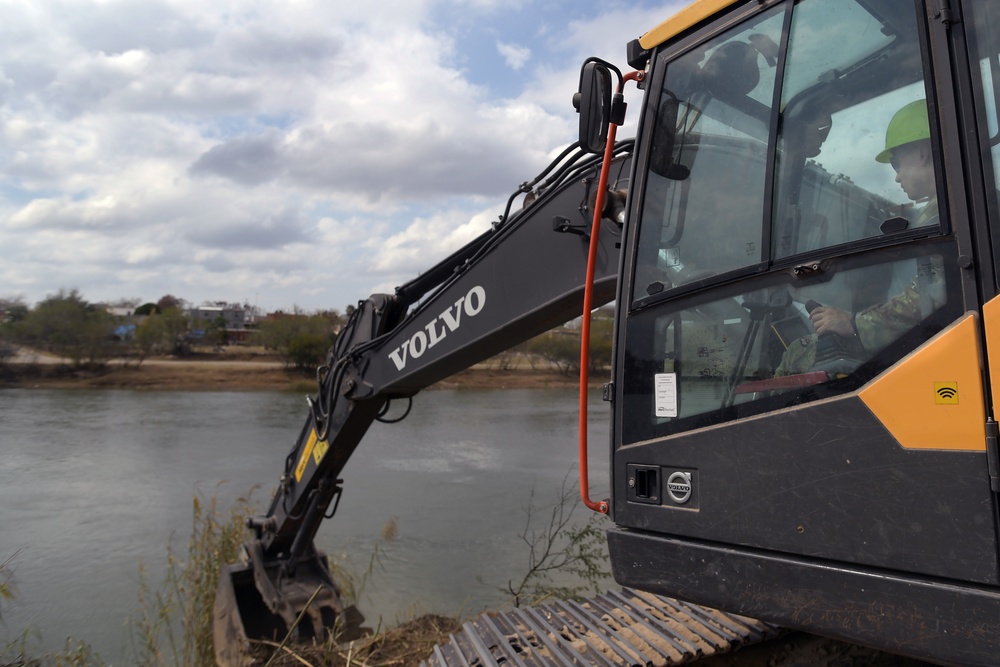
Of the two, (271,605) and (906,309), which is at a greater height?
(906,309)

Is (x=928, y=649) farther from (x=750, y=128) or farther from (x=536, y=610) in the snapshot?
(x=536, y=610)

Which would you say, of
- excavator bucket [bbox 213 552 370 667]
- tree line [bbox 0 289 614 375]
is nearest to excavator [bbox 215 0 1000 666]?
excavator bucket [bbox 213 552 370 667]

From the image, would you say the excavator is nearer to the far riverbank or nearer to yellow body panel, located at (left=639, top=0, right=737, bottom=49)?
yellow body panel, located at (left=639, top=0, right=737, bottom=49)

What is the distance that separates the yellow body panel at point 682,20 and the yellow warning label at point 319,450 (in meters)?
3.12

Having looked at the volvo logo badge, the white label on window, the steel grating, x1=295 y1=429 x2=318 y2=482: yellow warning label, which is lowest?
the steel grating

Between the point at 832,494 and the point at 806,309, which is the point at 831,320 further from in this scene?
the point at 832,494

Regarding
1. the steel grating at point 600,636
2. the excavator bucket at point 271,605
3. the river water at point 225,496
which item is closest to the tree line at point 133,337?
the river water at point 225,496

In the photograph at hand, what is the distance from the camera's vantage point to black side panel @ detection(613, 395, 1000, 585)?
158cm

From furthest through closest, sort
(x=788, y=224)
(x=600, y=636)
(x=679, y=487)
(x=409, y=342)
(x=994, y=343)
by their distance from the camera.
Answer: (x=409, y=342) < (x=600, y=636) < (x=679, y=487) < (x=788, y=224) < (x=994, y=343)

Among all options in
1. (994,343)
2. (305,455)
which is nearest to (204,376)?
(305,455)

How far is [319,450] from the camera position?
471 cm

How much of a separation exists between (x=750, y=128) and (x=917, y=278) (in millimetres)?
692

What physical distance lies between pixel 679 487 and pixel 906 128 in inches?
43.8

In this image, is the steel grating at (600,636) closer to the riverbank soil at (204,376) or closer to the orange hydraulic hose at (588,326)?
the orange hydraulic hose at (588,326)
